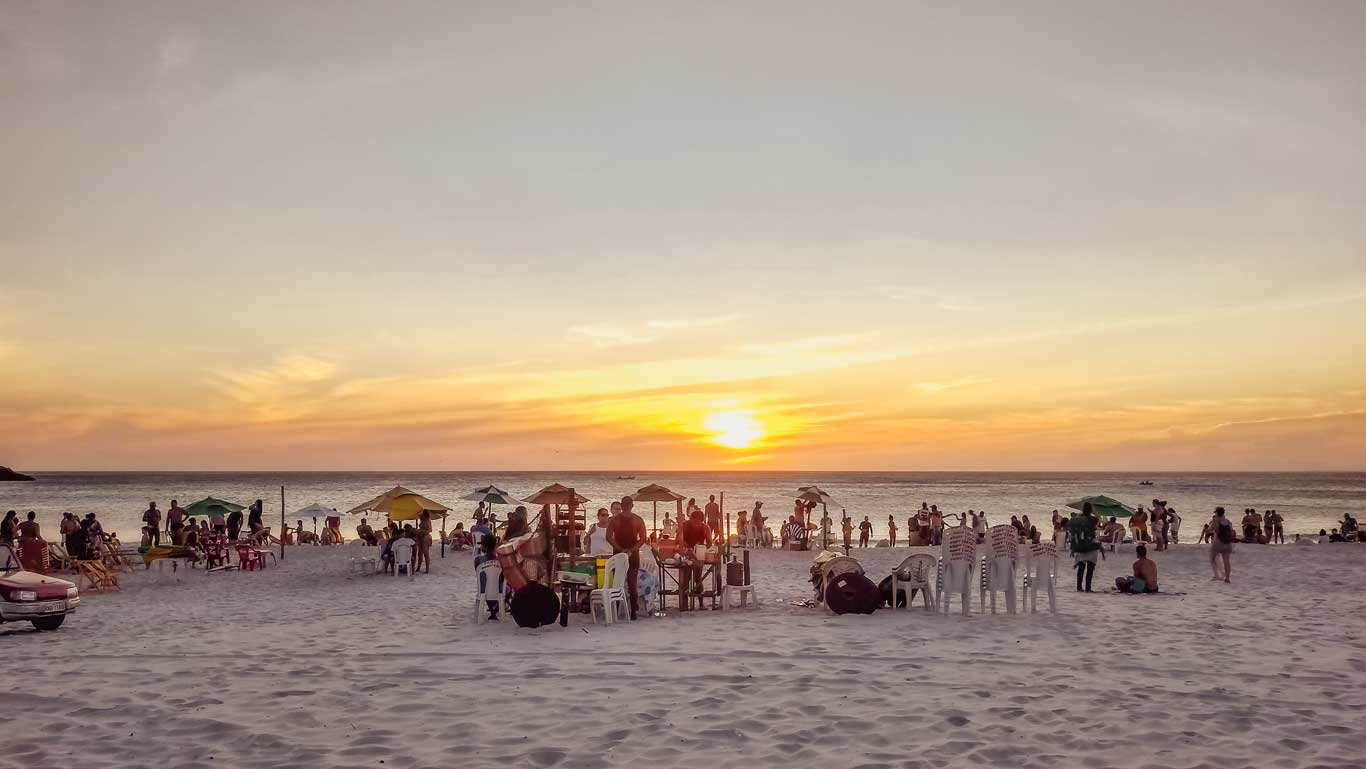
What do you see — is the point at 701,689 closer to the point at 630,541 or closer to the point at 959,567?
the point at 630,541

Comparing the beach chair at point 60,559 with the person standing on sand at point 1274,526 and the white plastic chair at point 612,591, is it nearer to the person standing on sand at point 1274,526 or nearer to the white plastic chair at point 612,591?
the white plastic chair at point 612,591

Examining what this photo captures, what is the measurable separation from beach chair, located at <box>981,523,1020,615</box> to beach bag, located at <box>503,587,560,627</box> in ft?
19.9

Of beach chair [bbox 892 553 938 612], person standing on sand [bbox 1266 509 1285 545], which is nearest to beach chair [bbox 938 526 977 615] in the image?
beach chair [bbox 892 553 938 612]

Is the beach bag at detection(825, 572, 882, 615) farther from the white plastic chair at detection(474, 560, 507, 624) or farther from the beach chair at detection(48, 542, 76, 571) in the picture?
the beach chair at detection(48, 542, 76, 571)

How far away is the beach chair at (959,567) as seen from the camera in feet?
40.8

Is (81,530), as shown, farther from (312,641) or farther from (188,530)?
(312,641)

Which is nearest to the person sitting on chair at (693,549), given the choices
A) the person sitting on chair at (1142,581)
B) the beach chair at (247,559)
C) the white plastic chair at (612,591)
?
the white plastic chair at (612,591)

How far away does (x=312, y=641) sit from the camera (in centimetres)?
1039

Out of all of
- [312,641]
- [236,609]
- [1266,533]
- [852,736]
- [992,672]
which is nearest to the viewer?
[852,736]

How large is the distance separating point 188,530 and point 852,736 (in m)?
22.1

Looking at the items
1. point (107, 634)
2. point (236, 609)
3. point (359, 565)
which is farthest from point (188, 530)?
point (107, 634)

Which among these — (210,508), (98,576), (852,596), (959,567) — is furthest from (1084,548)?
(210,508)

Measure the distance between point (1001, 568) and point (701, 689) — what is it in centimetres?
645

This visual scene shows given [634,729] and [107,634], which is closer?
[634,729]
